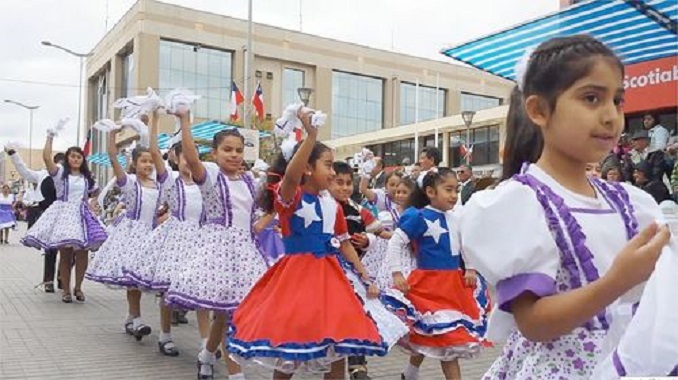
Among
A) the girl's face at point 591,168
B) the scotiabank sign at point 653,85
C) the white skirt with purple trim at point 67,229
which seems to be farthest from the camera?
the scotiabank sign at point 653,85

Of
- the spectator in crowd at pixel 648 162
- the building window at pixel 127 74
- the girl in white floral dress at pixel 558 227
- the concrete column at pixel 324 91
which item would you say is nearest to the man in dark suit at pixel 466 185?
the spectator in crowd at pixel 648 162

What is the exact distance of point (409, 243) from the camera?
5348 millimetres

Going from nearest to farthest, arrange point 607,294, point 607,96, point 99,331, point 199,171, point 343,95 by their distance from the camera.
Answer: point 607,294
point 607,96
point 199,171
point 99,331
point 343,95

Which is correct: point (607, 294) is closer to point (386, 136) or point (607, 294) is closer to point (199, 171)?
point (199, 171)

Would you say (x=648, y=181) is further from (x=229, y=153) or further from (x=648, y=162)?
(x=229, y=153)

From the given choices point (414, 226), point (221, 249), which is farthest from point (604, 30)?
point (221, 249)

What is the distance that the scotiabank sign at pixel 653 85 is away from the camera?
540 inches

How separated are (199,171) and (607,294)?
4.07 metres

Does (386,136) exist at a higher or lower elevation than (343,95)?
lower

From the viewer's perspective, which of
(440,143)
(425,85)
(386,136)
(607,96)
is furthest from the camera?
(425,85)

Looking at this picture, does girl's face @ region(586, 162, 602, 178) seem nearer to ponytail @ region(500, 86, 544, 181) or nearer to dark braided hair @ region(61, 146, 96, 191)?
ponytail @ region(500, 86, 544, 181)

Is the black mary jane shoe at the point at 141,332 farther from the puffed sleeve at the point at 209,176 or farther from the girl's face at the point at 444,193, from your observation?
the girl's face at the point at 444,193

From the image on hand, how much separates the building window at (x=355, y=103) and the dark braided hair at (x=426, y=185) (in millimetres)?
45191

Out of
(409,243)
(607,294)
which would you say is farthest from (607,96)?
(409,243)
